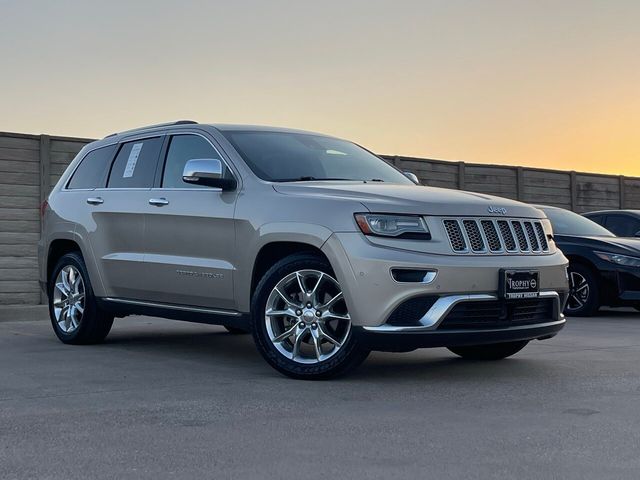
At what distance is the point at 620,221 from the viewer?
13.6 m

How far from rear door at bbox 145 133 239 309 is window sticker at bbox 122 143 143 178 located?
435 millimetres

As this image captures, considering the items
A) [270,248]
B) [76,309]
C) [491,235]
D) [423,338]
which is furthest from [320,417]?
[76,309]

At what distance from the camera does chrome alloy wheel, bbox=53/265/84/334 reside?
8.25 metres

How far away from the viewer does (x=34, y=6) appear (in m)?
13.4

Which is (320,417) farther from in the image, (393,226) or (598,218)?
(598,218)

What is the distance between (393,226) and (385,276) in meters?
0.33

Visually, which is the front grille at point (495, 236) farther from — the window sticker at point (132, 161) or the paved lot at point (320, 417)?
the window sticker at point (132, 161)

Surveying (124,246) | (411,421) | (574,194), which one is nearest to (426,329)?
(411,421)

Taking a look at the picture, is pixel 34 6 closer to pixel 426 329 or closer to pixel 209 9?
pixel 209 9

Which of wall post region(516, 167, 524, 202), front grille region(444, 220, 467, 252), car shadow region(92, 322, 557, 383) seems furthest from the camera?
wall post region(516, 167, 524, 202)

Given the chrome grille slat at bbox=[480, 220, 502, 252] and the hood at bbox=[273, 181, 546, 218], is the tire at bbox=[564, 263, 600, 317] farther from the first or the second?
the chrome grille slat at bbox=[480, 220, 502, 252]

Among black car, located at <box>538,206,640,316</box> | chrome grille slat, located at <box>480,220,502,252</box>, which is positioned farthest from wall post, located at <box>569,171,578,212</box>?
chrome grille slat, located at <box>480,220,502,252</box>

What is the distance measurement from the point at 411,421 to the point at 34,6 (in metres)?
10.5

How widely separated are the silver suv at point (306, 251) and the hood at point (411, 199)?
12mm
